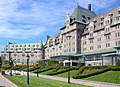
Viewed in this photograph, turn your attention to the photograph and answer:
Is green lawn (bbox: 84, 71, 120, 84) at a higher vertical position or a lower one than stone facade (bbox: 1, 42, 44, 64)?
lower

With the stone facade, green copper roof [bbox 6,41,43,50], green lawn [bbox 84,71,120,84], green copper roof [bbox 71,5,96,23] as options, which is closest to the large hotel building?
green copper roof [bbox 71,5,96,23]

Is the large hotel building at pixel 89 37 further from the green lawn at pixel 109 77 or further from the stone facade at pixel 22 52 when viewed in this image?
the stone facade at pixel 22 52

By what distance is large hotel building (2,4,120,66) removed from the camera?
75.2m

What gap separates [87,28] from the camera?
9338cm

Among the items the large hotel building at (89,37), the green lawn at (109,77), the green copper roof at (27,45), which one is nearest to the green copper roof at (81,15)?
the large hotel building at (89,37)

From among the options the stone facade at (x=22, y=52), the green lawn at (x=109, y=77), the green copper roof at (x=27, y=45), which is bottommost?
the green lawn at (x=109, y=77)

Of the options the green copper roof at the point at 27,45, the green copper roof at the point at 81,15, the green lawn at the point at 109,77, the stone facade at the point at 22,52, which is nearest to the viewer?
the green lawn at the point at 109,77

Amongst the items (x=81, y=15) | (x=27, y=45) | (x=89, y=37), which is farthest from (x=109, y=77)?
(x=27, y=45)

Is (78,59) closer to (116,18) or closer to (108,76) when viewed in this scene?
(116,18)

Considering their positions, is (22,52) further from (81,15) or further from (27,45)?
(81,15)

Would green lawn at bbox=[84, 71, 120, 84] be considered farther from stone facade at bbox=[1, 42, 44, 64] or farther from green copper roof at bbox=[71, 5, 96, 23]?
stone facade at bbox=[1, 42, 44, 64]

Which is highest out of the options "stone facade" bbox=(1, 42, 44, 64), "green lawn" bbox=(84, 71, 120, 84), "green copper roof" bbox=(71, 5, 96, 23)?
"green copper roof" bbox=(71, 5, 96, 23)

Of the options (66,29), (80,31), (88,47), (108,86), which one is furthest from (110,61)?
(66,29)

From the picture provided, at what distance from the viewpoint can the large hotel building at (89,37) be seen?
247 feet
